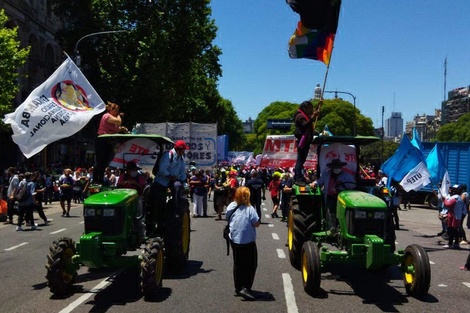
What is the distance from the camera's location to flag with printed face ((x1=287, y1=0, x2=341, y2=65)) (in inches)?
462

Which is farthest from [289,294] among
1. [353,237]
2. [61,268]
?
[61,268]

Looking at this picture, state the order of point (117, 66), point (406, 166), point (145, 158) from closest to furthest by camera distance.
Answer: point (145, 158), point (406, 166), point (117, 66)

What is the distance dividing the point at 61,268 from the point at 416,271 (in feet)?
16.2

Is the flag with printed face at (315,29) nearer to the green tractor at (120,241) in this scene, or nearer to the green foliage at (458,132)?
the green tractor at (120,241)

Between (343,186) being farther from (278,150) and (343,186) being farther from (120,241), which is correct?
(278,150)

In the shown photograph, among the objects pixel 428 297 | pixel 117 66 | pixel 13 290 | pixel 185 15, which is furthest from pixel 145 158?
pixel 185 15

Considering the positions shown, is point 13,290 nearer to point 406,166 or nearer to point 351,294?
point 351,294

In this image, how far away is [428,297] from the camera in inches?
321

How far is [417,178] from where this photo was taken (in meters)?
16.0

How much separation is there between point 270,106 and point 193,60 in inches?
2386

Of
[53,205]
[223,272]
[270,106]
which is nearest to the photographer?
[223,272]

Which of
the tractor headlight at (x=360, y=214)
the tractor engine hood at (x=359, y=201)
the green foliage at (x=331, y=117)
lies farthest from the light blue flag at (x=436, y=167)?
the green foliage at (x=331, y=117)

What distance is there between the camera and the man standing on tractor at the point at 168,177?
30.9ft

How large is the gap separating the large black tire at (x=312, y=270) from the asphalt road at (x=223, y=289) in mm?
160
